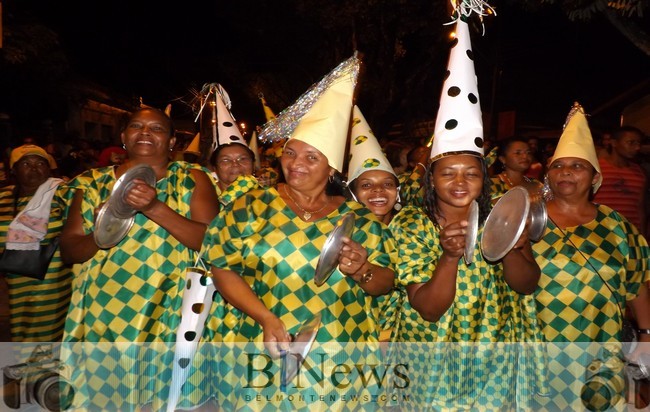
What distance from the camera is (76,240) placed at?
3719mm

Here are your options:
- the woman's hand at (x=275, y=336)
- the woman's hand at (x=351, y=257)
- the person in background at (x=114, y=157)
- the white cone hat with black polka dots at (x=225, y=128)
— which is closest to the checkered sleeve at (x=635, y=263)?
the woman's hand at (x=351, y=257)

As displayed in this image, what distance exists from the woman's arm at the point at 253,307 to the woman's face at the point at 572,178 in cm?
215

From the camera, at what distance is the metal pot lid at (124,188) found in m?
3.28

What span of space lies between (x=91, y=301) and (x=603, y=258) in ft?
9.72

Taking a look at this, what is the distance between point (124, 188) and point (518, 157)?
13.8 ft

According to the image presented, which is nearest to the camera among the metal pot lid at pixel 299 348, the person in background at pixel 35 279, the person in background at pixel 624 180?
the metal pot lid at pixel 299 348

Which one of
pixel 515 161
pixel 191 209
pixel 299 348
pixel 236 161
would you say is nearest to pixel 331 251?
pixel 299 348

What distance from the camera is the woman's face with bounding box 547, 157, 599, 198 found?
13.0 ft

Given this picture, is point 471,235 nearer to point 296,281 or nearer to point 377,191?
point 296,281

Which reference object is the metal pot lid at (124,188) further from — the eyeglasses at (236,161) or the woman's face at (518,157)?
the woman's face at (518,157)

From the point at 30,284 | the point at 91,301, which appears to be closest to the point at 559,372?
the point at 91,301

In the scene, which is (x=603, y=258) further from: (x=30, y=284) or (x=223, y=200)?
(x=30, y=284)

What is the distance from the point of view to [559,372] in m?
3.82

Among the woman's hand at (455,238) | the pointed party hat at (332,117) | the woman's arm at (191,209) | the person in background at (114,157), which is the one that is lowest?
the woman's hand at (455,238)
